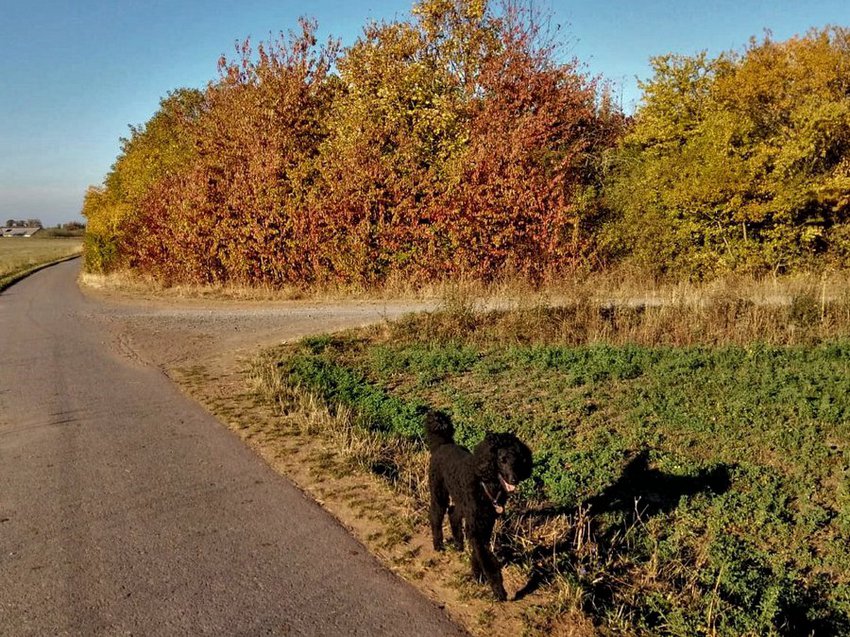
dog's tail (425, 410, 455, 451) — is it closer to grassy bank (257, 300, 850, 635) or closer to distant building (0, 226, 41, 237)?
grassy bank (257, 300, 850, 635)

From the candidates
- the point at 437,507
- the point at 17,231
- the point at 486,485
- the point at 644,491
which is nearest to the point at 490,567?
the point at 486,485

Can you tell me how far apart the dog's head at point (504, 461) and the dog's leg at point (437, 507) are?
61 cm

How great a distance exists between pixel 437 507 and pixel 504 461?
3.04ft

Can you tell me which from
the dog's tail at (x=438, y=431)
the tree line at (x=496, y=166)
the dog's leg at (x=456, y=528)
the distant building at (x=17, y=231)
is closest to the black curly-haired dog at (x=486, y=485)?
the dog's leg at (x=456, y=528)

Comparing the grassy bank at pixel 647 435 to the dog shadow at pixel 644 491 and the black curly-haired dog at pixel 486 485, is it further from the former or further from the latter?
the black curly-haired dog at pixel 486 485

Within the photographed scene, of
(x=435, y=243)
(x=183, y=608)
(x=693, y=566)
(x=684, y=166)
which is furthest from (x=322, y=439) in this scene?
(x=684, y=166)

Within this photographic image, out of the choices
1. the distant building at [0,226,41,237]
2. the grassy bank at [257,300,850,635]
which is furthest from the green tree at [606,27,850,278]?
the distant building at [0,226,41,237]

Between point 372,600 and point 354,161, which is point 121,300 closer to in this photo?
point 354,161

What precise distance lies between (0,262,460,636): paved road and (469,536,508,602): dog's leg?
0.35 metres

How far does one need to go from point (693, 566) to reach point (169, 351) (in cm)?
976

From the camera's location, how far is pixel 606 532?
5289 mm

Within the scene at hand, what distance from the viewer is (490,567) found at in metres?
3.75

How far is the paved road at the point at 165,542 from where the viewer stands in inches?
142

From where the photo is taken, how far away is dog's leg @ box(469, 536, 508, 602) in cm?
372
